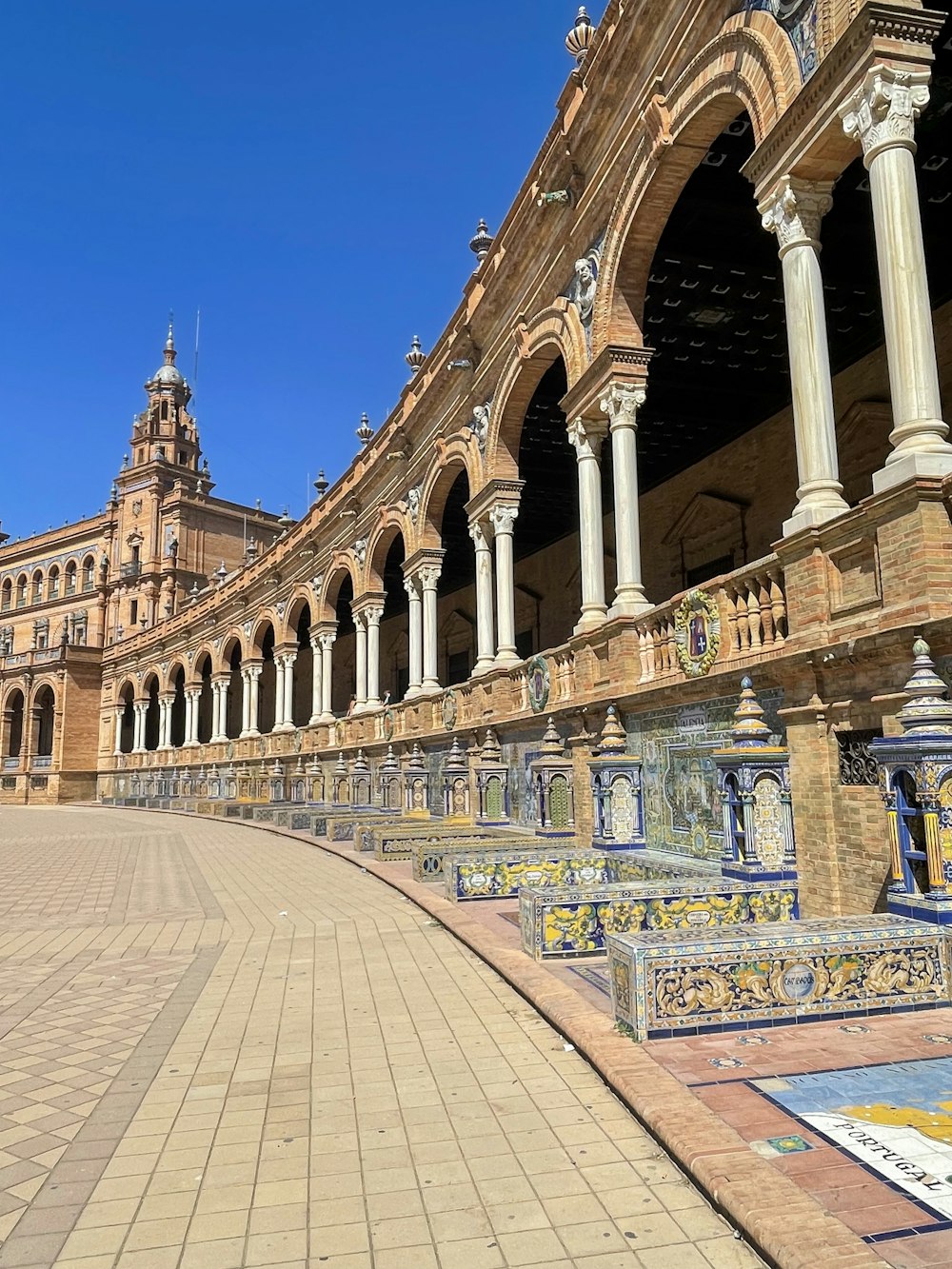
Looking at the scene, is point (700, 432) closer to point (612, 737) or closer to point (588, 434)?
point (588, 434)

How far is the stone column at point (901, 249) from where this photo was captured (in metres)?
6.71

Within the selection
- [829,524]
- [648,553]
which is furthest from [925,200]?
[648,553]

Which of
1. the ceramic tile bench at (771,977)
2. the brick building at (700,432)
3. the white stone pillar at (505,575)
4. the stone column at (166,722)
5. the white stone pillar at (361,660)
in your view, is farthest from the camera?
the stone column at (166,722)

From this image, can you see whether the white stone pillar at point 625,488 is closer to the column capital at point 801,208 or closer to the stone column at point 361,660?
the column capital at point 801,208

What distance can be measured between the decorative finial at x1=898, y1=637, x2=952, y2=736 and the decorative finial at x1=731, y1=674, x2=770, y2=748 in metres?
1.91

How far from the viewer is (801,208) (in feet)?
27.0

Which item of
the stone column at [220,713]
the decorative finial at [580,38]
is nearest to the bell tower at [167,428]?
the stone column at [220,713]

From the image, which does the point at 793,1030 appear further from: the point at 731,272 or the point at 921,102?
the point at 731,272

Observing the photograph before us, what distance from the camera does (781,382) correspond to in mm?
15945

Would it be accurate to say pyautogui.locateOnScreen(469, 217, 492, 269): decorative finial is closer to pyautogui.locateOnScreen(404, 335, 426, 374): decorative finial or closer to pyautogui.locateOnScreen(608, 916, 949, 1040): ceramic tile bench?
pyautogui.locateOnScreen(404, 335, 426, 374): decorative finial

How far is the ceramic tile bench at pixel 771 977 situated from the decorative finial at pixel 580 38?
12432 millimetres

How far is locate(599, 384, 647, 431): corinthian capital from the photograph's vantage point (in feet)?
40.0

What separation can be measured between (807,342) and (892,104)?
6.05 feet

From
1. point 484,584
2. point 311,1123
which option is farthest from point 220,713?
point 311,1123
